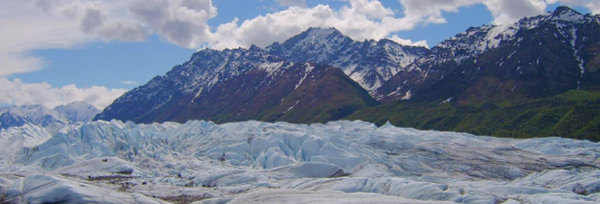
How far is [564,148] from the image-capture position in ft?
558

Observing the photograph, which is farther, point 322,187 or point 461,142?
point 461,142

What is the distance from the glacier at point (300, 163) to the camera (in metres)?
88.1

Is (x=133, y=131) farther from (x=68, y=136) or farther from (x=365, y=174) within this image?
(x=365, y=174)

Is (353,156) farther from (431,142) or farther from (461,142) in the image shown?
(461,142)

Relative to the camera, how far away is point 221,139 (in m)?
180

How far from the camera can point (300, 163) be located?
116188 mm

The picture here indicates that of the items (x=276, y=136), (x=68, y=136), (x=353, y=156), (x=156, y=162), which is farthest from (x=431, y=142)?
(x=68, y=136)

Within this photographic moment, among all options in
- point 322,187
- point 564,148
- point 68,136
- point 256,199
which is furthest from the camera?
point 564,148

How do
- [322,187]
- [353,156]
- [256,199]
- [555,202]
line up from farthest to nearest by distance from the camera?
[353,156], [322,187], [555,202], [256,199]

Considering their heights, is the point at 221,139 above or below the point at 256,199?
above

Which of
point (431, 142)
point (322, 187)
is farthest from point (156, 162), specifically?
point (431, 142)

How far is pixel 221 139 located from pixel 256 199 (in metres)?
126

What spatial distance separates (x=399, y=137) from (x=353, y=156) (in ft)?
→ 128

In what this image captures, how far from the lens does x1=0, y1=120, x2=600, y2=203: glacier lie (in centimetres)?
8806
